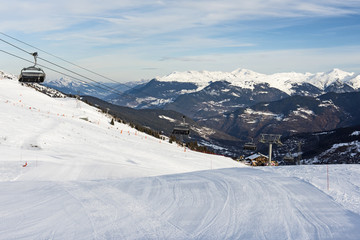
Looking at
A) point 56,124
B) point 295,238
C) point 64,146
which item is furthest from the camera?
point 56,124

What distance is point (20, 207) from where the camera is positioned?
11633 millimetres

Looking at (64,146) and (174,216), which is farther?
(64,146)

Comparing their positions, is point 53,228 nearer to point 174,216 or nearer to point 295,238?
point 174,216

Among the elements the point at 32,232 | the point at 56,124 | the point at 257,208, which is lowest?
the point at 32,232

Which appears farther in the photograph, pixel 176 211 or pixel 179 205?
pixel 179 205

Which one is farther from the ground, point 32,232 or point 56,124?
point 56,124

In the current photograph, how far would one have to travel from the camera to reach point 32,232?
9.32 metres

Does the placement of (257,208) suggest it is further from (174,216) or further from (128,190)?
(128,190)

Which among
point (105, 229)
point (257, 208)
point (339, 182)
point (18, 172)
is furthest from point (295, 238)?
point (18, 172)

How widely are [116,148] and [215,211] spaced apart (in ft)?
85.0

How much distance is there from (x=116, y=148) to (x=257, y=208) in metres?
26.1

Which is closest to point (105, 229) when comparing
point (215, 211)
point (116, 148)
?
point (215, 211)

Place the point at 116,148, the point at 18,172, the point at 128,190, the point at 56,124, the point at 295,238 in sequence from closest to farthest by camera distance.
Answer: the point at 295,238 → the point at 128,190 → the point at 18,172 → the point at 116,148 → the point at 56,124

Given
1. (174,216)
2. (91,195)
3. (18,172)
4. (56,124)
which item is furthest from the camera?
(56,124)
